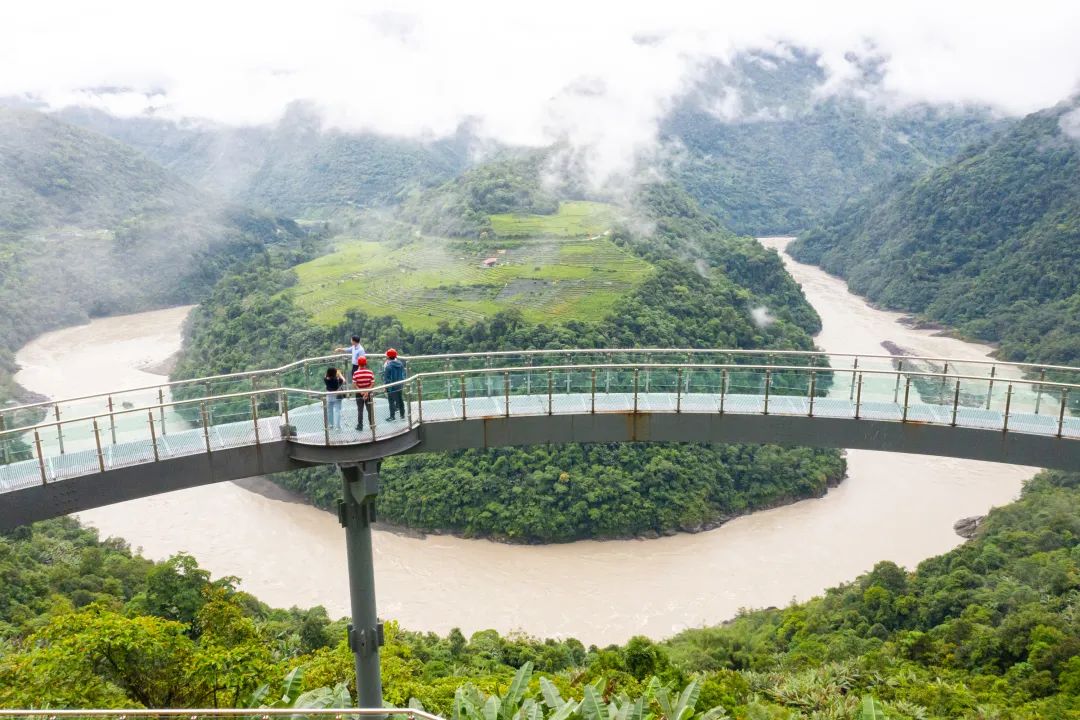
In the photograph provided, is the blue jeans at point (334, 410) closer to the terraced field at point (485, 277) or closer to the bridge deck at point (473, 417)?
the bridge deck at point (473, 417)

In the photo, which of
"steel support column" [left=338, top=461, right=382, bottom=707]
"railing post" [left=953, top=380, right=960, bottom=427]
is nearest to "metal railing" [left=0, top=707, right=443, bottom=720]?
"steel support column" [left=338, top=461, right=382, bottom=707]

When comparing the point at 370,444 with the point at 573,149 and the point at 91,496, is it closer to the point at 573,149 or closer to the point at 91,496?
the point at 91,496

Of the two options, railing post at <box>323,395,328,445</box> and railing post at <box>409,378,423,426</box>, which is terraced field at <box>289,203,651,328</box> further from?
railing post at <box>323,395,328,445</box>

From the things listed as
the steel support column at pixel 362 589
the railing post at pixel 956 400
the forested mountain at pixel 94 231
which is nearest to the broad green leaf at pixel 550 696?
the steel support column at pixel 362 589

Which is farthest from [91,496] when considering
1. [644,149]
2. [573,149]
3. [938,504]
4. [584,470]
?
[644,149]

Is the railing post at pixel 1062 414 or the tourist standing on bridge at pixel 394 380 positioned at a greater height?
the tourist standing on bridge at pixel 394 380

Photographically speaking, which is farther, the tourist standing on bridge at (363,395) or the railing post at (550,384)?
the railing post at (550,384)
